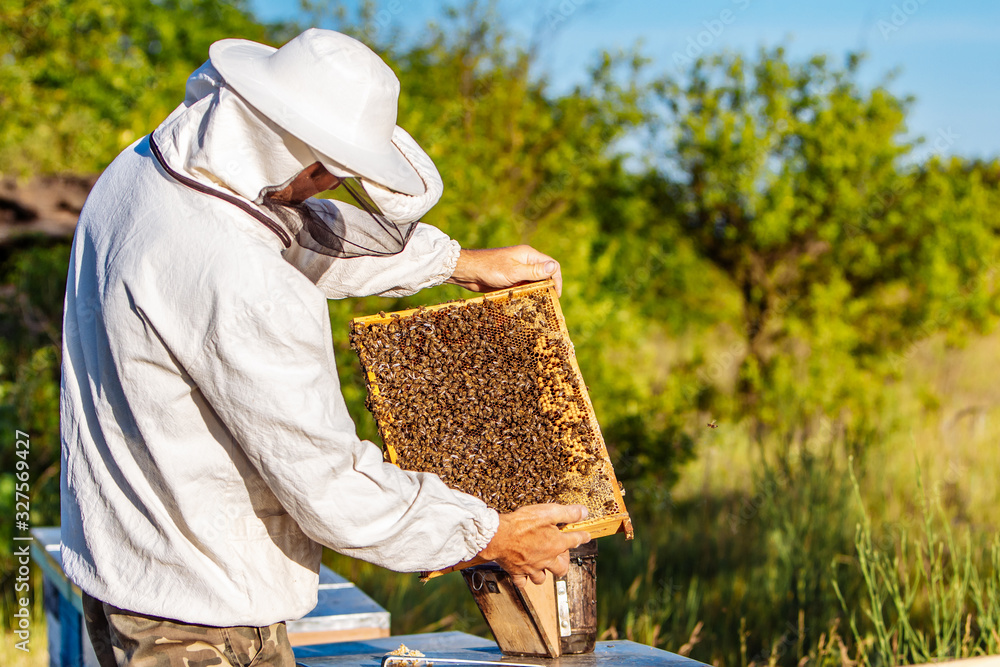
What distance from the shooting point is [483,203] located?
868cm

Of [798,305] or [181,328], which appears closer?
[181,328]

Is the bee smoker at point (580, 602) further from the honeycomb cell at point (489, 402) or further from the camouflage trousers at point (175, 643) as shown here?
the camouflage trousers at point (175, 643)

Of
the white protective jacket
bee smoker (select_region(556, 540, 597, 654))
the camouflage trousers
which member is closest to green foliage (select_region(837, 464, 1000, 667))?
bee smoker (select_region(556, 540, 597, 654))

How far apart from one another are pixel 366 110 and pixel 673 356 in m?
11.0

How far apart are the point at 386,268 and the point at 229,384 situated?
1.03m

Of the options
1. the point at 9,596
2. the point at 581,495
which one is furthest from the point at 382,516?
the point at 9,596

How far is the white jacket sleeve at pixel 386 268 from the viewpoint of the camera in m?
2.75

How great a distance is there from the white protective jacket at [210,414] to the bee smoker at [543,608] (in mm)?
493

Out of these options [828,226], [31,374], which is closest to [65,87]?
[31,374]

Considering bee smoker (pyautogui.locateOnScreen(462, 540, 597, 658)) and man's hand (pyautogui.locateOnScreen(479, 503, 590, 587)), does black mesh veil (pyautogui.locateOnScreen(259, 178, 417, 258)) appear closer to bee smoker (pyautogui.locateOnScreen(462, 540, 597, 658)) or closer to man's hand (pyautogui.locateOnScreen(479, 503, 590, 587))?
man's hand (pyautogui.locateOnScreen(479, 503, 590, 587))

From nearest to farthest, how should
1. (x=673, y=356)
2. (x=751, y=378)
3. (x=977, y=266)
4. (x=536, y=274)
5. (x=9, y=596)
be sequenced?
1. (x=536, y=274)
2. (x=9, y=596)
3. (x=751, y=378)
4. (x=977, y=266)
5. (x=673, y=356)

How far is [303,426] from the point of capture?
192 centimetres

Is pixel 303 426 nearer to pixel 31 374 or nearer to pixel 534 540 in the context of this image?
pixel 534 540

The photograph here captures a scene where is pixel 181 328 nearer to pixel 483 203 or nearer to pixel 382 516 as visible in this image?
pixel 382 516
